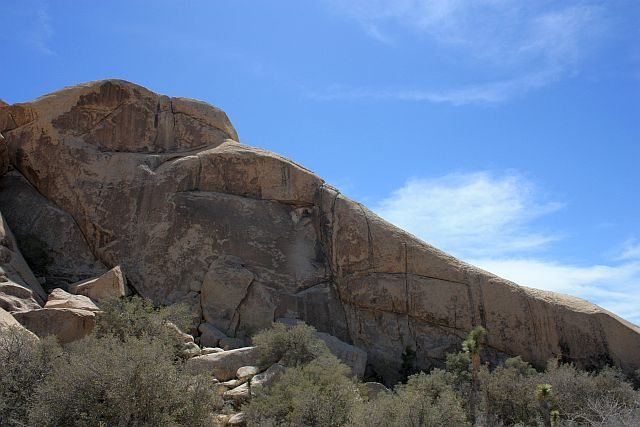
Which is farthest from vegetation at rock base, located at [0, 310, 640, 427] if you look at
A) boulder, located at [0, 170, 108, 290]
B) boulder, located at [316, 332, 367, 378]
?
boulder, located at [0, 170, 108, 290]

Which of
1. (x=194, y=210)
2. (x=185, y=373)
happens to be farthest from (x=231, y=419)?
(x=194, y=210)

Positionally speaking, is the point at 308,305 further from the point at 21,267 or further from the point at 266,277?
the point at 21,267

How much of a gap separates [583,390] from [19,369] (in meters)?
17.3

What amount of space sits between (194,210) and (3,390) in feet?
46.4

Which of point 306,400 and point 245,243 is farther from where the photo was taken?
point 245,243

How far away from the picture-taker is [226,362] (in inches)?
835

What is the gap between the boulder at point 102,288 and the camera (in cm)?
2384

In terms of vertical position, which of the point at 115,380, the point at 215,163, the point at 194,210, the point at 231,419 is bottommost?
the point at 231,419

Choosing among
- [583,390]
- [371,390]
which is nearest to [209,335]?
[371,390]

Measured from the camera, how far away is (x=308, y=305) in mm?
27312

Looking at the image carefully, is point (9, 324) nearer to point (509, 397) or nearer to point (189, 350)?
point (189, 350)

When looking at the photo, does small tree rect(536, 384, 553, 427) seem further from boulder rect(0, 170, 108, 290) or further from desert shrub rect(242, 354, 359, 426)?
boulder rect(0, 170, 108, 290)

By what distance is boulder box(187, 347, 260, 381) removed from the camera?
20.8m

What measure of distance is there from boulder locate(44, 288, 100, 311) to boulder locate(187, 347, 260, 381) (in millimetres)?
4156
